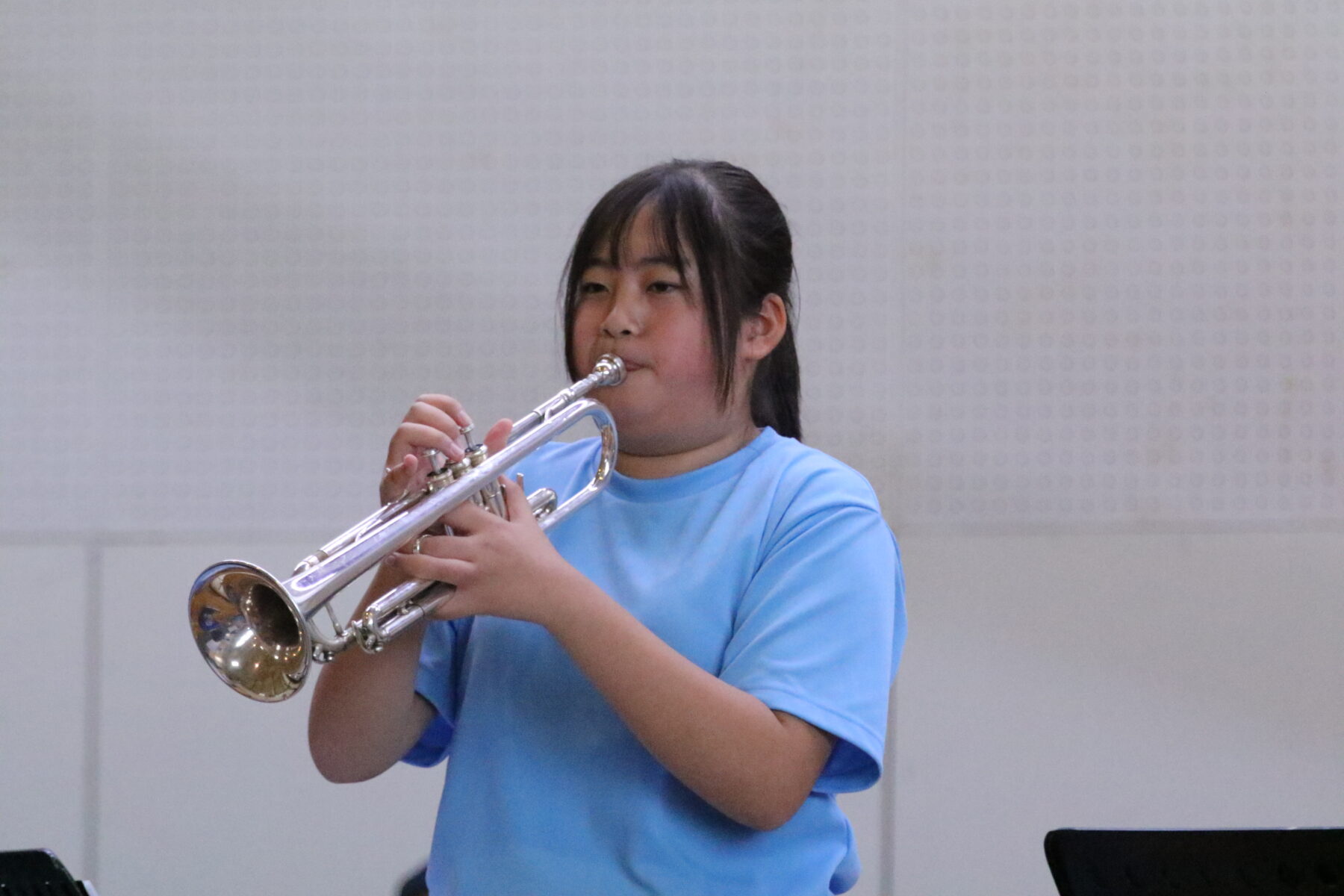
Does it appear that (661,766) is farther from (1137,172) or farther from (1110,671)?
(1137,172)

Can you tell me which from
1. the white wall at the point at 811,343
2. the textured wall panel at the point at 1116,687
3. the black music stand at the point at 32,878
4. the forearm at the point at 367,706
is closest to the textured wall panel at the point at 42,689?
the white wall at the point at 811,343

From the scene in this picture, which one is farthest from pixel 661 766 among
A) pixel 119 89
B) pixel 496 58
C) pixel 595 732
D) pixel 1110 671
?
pixel 119 89

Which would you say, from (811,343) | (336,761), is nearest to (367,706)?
(336,761)

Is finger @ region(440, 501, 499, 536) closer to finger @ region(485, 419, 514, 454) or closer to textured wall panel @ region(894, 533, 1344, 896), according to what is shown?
finger @ region(485, 419, 514, 454)

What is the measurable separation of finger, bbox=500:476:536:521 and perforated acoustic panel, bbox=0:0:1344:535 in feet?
3.54

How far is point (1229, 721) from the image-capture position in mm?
1980

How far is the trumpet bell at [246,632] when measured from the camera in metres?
0.91

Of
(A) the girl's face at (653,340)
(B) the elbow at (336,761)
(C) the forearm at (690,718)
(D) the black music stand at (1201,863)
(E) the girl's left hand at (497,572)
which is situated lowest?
(D) the black music stand at (1201,863)

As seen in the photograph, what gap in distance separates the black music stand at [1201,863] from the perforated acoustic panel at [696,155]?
1.02 m

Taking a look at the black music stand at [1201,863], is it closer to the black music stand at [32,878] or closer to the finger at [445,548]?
the finger at [445,548]

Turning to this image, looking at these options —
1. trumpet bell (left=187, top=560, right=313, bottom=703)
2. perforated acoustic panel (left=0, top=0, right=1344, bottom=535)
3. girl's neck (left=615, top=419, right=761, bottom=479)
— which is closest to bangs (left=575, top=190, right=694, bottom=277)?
girl's neck (left=615, top=419, right=761, bottom=479)

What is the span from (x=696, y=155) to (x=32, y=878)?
1398 millimetres

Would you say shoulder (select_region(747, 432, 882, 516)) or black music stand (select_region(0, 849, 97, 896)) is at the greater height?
shoulder (select_region(747, 432, 882, 516))

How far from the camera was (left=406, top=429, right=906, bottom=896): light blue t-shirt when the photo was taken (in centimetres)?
87
